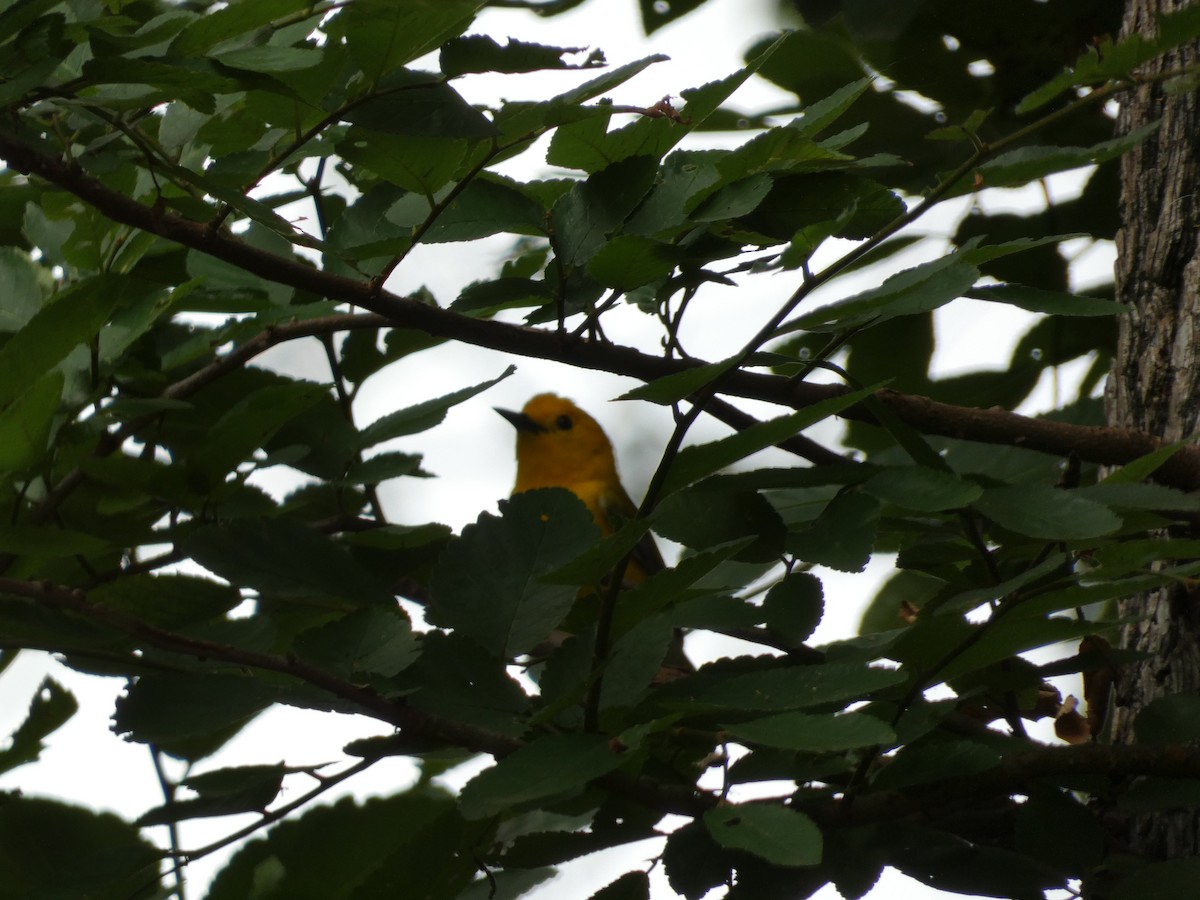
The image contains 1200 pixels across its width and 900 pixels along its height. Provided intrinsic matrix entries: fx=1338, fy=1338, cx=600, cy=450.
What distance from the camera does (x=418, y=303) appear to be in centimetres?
98

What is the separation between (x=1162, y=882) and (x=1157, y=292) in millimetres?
814

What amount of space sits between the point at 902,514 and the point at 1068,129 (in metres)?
0.96

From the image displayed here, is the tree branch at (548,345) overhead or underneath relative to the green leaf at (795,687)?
overhead

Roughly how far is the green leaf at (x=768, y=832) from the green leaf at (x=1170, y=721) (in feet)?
1.39

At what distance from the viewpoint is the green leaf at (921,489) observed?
91cm

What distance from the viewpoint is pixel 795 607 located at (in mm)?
1006

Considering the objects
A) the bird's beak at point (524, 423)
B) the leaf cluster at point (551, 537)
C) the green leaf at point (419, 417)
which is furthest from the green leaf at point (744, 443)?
the bird's beak at point (524, 423)

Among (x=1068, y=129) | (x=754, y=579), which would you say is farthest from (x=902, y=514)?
(x=1068, y=129)

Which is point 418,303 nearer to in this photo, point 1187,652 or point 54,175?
point 54,175

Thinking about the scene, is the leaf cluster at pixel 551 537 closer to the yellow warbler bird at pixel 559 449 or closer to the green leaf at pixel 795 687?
the green leaf at pixel 795 687

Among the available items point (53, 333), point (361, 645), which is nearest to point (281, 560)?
point (361, 645)

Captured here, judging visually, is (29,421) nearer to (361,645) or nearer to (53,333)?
(53,333)

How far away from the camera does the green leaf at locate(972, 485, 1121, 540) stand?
917 millimetres

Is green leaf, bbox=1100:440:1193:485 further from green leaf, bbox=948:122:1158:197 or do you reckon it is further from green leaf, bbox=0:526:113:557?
green leaf, bbox=0:526:113:557
